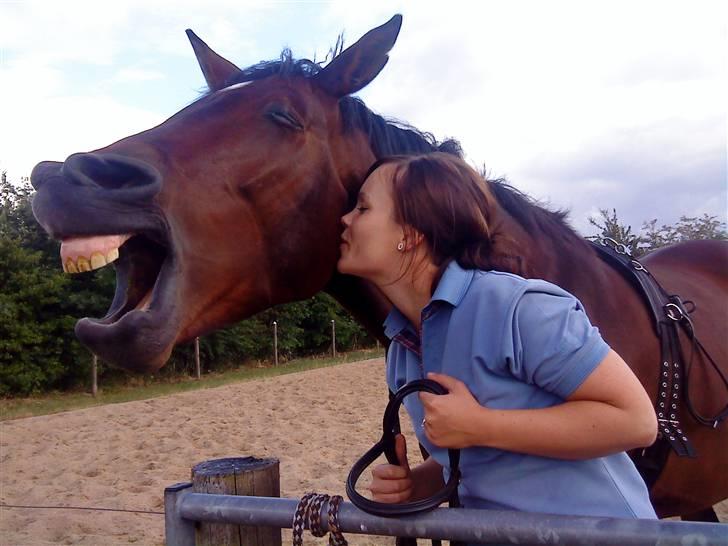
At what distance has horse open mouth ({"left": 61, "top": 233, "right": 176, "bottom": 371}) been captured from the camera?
1.47m

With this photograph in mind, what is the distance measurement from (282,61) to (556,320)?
52.0 inches

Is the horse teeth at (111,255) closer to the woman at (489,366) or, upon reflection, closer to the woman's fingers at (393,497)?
the woman at (489,366)

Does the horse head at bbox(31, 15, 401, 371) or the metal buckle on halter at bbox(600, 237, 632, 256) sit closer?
the horse head at bbox(31, 15, 401, 371)

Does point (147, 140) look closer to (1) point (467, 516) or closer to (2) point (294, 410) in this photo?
(1) point (467, 516)

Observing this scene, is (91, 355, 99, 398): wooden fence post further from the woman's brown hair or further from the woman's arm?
the woman's arm

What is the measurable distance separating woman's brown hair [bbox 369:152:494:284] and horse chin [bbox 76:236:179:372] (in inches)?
23.2

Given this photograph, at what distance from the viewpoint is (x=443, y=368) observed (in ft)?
4.30

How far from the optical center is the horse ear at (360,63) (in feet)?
6.69

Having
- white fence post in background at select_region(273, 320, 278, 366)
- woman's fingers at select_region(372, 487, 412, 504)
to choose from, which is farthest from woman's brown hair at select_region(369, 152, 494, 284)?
white fence post in background at select_region(273, 320, 278, 366)

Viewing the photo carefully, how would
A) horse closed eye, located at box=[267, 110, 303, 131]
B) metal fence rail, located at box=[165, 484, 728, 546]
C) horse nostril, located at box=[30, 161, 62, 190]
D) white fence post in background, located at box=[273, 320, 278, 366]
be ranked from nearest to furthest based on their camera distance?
metal fence rail, located at box=[165, 484, 728, 546] < horse nostril, located at box=[30, 161, 62, 190] < horse closed eye, located at box=[267, 110, 303, 131] < white fence post in background, located at box=[273, 320, 278, 366]

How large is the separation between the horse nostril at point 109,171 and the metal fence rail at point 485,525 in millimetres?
739

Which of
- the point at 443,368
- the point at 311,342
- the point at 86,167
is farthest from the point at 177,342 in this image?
the point at 311,342

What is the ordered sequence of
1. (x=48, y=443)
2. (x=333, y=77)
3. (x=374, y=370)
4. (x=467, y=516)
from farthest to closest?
(x=374, y=370) → (x=48, y=443) → (x=333, y=77) → (x=467, y=516)

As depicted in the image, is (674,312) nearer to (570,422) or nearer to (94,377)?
(570,422)
